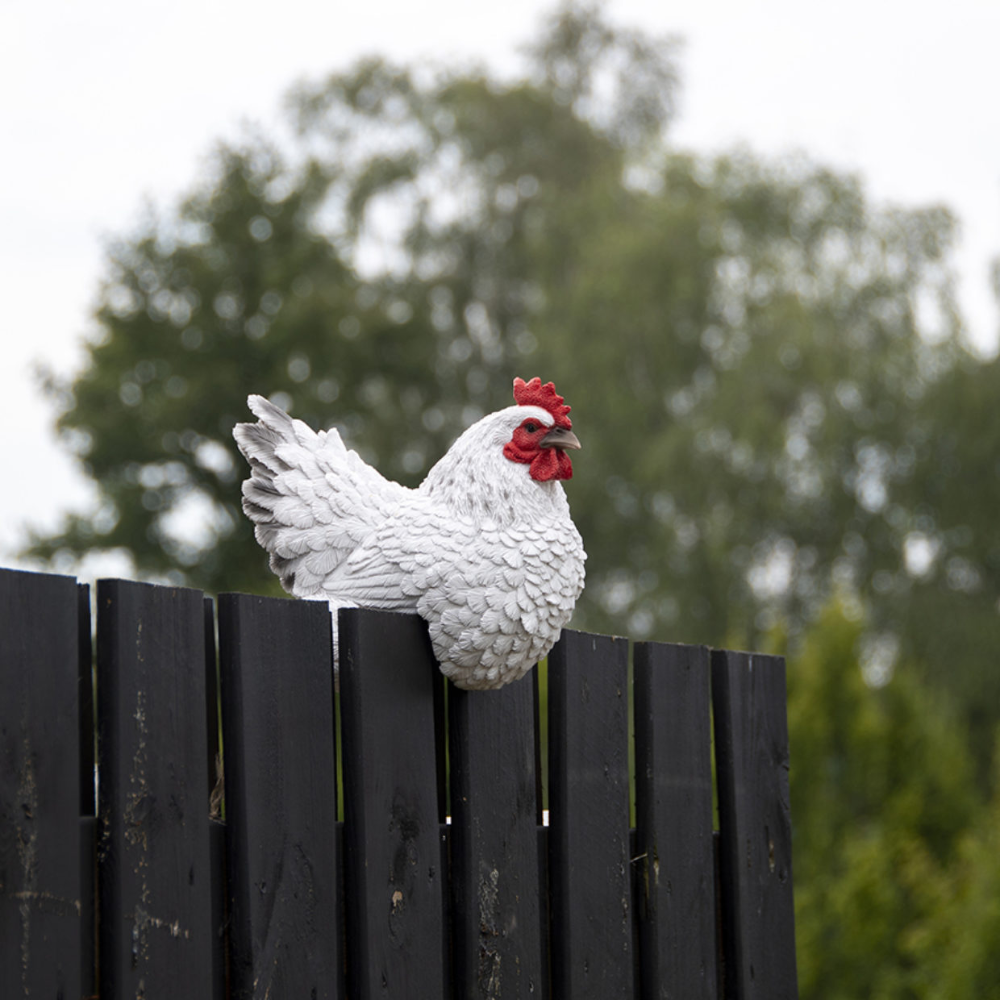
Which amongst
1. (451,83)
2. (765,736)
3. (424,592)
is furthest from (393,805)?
(451,83)

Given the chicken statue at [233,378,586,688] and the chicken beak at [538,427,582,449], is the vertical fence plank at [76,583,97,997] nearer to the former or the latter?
the chicken statue at [233,378,586,688]

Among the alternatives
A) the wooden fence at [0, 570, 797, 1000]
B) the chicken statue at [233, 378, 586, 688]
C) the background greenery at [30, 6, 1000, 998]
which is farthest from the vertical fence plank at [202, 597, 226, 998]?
the background greenery at [30, 6, 1000, 998]

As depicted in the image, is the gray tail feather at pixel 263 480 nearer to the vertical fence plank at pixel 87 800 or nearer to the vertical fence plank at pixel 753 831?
the vertical fence plank at pixel 87 800

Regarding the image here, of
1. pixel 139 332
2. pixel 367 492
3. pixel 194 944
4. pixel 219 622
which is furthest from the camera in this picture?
pixel 139 332

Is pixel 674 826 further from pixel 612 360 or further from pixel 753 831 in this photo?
pixel 612 360

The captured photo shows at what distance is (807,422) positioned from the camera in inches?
524

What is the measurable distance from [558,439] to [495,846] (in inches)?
27.4

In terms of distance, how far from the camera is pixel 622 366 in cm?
1414

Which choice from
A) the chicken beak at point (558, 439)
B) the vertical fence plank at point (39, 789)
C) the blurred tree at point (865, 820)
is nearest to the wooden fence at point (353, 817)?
the vertical fence plank at point (39, 789)

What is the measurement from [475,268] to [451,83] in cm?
267

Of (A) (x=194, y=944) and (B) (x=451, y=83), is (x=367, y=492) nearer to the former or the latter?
(A) (x=194, y=944)

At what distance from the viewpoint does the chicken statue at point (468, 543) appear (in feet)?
6.48

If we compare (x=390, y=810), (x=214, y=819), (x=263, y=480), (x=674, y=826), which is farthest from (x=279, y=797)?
(x=674, y=826)

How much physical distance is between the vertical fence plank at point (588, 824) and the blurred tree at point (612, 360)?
8664 mm
